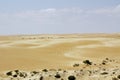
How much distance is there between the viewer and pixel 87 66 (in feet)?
70.0

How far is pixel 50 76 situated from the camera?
1544 centimetres

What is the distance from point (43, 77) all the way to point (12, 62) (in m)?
8.84

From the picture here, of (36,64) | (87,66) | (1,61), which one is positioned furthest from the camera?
(1,61)

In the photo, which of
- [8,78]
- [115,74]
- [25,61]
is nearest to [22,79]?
[8,78]

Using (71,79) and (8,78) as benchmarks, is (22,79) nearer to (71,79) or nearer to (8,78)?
(8,78)

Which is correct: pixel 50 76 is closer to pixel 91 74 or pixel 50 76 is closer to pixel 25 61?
pixel 91 74

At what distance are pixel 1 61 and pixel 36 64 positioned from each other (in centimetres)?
318

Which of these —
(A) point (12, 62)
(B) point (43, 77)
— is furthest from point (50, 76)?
(A) point (12, 62)

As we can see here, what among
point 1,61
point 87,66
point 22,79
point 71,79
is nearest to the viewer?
point 71,79

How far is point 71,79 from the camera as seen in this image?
14.8m

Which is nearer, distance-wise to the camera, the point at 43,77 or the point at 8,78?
the point at 43,77

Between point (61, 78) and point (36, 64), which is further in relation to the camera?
point (36, 64)

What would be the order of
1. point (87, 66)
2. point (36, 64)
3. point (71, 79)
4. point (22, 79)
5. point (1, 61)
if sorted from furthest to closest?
point (1, 61) → point (36, 64) → point (87, 66) → point (22, 79) → point (71, 79)

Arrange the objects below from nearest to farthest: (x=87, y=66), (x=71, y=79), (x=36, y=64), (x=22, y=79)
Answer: (x=71, y=79), (x=22, y=79), (x=87, y=66), (x=36, y=64)
